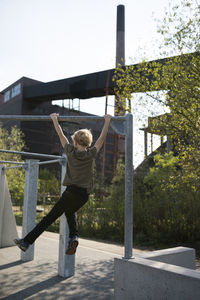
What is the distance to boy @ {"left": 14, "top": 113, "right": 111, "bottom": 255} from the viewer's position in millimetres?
2850

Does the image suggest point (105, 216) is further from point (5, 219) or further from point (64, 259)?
point (64, 259)

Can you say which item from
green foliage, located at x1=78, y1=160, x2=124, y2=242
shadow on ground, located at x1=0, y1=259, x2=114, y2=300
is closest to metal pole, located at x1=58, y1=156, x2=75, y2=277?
shadow on ground, located at x1=0, y1=259, x2=114, y2=300

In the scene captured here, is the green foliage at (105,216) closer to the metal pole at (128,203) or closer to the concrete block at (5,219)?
the concrete block at (5,219)

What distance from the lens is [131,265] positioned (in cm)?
292

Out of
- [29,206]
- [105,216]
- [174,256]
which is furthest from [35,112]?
[174,256]

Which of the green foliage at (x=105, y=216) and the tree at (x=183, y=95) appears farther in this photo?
the green foliage at (x=105, y=216)

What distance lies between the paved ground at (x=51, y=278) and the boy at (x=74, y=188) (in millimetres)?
1122

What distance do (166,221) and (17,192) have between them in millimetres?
12231

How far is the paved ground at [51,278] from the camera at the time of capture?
371cm

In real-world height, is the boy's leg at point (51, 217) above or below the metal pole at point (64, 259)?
above

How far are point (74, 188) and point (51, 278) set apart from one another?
85.8 inches

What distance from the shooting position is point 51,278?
4.39 m

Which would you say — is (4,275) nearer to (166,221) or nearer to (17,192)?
(166,221)

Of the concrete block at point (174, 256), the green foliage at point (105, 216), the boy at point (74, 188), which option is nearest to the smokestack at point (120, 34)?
the green foliage at point (105, 216)
